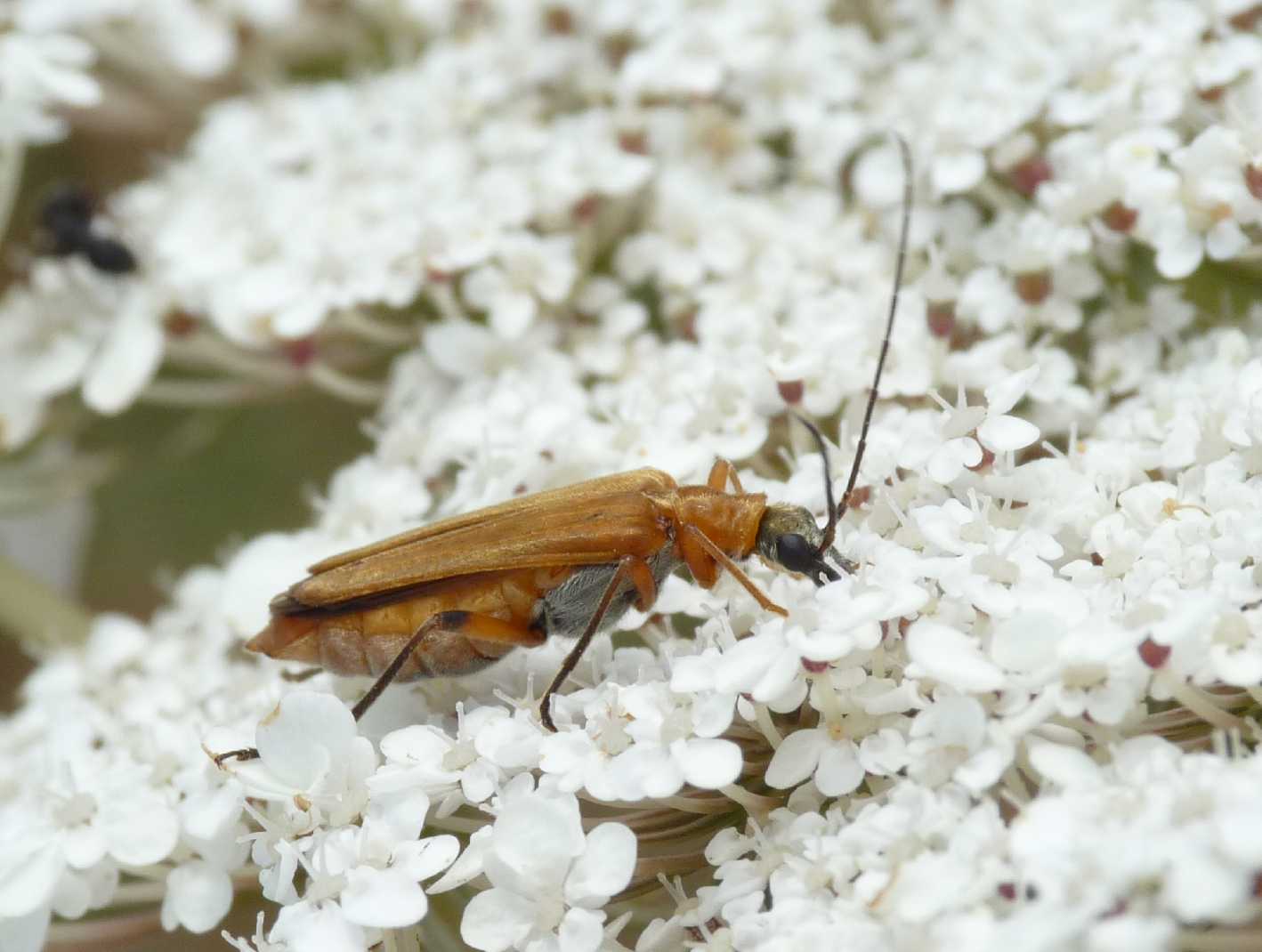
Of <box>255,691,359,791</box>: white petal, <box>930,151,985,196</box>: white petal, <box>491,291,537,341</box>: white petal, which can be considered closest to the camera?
<box>255,691,359,791</box>: white petal

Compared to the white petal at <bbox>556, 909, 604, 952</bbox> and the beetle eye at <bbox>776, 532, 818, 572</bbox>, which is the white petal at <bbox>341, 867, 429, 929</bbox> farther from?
the beetle eye at <bbox>776, 532, 818, 572</bbox>

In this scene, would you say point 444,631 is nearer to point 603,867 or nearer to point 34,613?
point 603,867

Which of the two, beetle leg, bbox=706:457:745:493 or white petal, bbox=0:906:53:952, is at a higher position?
beetle leg, bbox=706:457:745:493

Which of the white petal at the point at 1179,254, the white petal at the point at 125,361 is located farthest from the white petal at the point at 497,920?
the white petal at the point at 125,361

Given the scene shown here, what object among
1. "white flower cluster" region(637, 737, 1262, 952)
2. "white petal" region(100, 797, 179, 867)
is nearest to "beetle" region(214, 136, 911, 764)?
"white petal" region(100, 797, 179, 867)

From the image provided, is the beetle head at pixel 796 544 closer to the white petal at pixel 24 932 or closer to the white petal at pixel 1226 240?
the white petal at pixel 1226 240

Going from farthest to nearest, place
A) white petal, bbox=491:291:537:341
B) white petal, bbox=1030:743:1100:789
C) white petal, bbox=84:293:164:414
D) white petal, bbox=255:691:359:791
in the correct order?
white petal, bbox=84:293:164:414, white petal, bbox=491:291:537:341, white petal, bbox=255:691:359:791, white petal, bbox=1030:743:1100:789

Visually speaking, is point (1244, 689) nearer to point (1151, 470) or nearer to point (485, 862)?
point (1151, 470)
